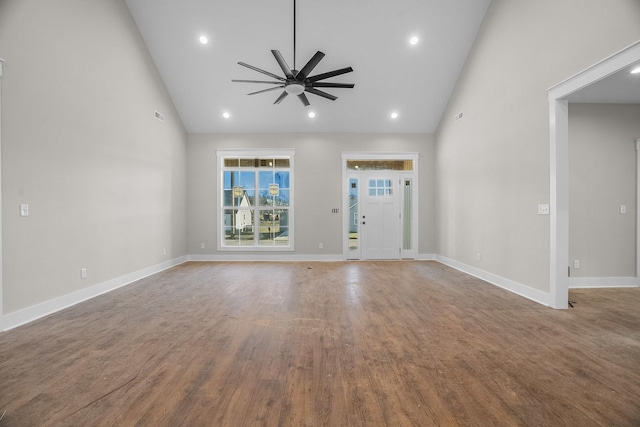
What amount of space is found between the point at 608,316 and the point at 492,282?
154cm

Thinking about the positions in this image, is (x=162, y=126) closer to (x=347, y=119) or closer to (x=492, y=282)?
(x=347, y=119)

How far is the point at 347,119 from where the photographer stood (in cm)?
685

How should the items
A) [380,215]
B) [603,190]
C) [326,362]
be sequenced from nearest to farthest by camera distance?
1. [326,362]
2. [603,190]
3. [380,215]

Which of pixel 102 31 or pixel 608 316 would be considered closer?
pixel 608 316

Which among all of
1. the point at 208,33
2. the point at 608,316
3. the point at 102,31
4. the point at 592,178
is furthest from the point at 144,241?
the point at 592,178

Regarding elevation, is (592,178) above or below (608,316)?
above

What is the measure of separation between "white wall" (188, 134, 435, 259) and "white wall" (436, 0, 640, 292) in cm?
194

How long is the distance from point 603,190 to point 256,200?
257 inches

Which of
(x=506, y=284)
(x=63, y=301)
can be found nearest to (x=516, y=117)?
(x=506, y=284)

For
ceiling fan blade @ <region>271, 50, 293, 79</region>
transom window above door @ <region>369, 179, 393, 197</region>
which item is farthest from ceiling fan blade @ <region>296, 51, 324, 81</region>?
transom window above door @ <region>369, 179, 393, 197</region>

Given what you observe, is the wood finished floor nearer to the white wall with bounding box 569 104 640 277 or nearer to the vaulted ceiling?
the white wall with bounding box 569 104 640 277

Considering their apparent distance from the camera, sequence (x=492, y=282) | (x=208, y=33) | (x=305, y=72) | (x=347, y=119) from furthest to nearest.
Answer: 1. (x=347, y=119)
2. (x=208, y=33)
3. (x=492, y=282)
4. (x=305, y=72)

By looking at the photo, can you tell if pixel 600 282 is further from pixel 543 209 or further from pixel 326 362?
pixel 326 362

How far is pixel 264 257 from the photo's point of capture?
714 centimetres
